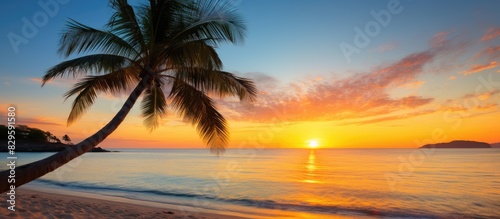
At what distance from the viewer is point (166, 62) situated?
27.1 ft

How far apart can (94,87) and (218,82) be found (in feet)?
11.8

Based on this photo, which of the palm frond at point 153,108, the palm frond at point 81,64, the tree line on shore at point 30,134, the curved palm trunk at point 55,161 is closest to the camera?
the curved palm trunk at point 55,161

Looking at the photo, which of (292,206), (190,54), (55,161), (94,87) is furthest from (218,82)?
(292,206)

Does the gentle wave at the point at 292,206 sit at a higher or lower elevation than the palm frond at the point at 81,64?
lower

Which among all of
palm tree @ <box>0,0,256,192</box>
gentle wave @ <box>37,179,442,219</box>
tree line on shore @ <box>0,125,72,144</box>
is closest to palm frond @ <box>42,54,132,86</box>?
palm tree @ <box>0,0,256,192</box>

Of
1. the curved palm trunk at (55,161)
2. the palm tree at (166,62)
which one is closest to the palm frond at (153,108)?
the palm tree at (166,62)

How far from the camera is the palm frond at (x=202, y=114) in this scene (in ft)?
27.9

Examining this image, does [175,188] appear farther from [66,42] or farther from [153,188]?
[66,42]

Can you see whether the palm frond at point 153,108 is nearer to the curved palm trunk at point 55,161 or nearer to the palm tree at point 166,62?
the palm tree at point 166,62

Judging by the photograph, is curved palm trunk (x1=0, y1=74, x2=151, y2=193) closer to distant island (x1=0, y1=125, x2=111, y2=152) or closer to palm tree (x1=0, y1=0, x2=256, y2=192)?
palm tree (x1=0, y1=0, x2=256, y2=192)

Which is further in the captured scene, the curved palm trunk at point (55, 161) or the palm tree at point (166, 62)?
the palm tree at point (166, 62)

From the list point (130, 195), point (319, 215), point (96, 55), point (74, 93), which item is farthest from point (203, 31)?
point (130, 195)

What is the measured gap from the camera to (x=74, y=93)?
27.3 feet

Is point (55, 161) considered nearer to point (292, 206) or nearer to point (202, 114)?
point (202, 114)
